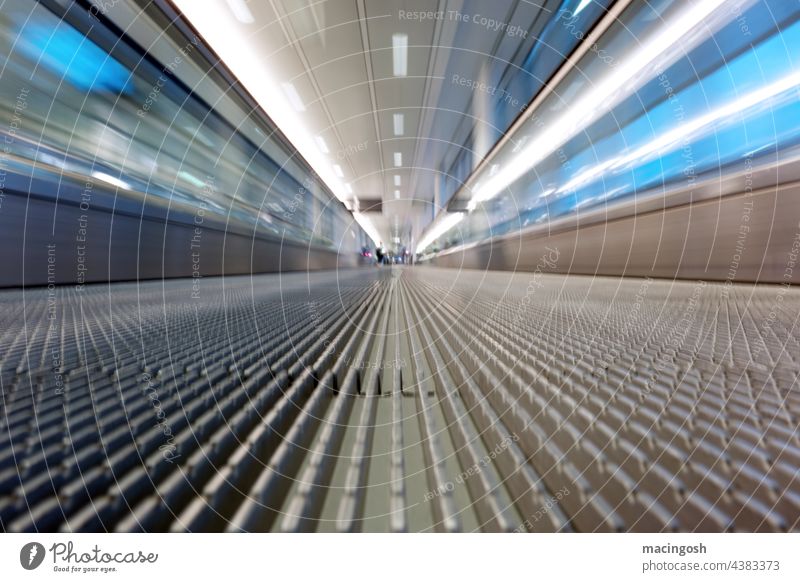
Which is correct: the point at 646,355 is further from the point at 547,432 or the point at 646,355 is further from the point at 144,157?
the point at 144,157

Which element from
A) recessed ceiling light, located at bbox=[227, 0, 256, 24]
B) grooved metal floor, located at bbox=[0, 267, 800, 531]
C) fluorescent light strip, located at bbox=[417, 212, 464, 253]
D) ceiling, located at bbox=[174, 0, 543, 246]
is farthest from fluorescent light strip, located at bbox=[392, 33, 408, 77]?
fluorescent light strip, located at bbox=[417, 212, 464, 253]

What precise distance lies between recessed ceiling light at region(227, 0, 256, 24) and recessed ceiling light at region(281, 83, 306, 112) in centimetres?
30

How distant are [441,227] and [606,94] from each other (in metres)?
5.04

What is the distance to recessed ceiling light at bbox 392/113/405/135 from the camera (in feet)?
6.88

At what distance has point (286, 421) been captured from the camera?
44 cm

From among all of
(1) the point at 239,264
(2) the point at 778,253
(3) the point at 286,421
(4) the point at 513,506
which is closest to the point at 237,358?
(3) the point at 286,421

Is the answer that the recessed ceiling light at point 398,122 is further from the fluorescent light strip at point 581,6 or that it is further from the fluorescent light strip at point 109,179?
the fluorescent light strip at point 109,179

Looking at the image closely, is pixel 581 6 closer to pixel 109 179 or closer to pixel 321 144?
pixel 321 144

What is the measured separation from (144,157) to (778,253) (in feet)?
10.9

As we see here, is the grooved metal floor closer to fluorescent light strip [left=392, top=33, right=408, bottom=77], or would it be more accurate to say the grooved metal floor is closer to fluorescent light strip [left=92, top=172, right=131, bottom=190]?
fluorescent light strip [left=392, top=33, right=408, bottom=77]
